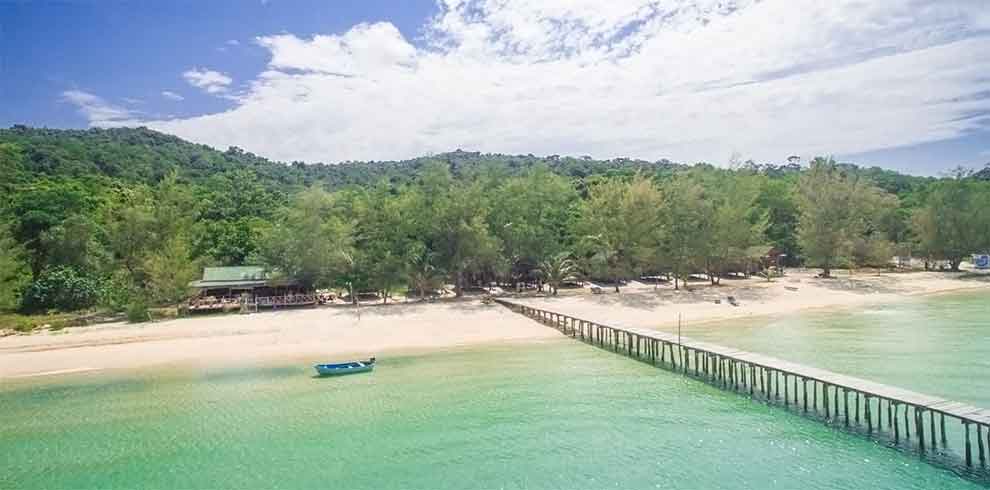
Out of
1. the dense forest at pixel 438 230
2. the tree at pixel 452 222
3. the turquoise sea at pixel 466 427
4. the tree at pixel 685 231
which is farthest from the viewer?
the tree at pixel 685 231

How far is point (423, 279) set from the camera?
42.3m

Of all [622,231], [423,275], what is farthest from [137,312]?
[622,231]

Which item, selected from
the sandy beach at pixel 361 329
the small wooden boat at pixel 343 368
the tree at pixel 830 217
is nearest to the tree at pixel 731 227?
the sandy beach at pixel 361 329

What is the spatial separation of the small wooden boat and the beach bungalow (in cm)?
1573

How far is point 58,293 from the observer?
3872cm

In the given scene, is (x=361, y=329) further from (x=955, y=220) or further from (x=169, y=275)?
(x=955, y=220)

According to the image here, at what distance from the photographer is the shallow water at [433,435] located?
14.4m

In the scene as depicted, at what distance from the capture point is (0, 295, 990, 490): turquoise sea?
1453 cm

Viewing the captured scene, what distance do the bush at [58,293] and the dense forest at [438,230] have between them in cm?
8

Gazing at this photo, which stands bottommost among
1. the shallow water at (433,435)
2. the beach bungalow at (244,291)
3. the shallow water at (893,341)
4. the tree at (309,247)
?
the shallow water at (433,435)

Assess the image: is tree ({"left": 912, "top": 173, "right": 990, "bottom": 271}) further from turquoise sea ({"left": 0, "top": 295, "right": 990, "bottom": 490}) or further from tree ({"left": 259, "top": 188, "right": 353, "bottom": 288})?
tree ({"left": 259, "top": 188, "right": 353, "bottom": 288})

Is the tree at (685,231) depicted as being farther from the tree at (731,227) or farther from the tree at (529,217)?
the tree at (529,217)

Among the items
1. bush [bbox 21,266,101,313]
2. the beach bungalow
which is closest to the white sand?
the beach bungalow

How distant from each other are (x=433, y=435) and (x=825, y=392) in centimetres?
1117
